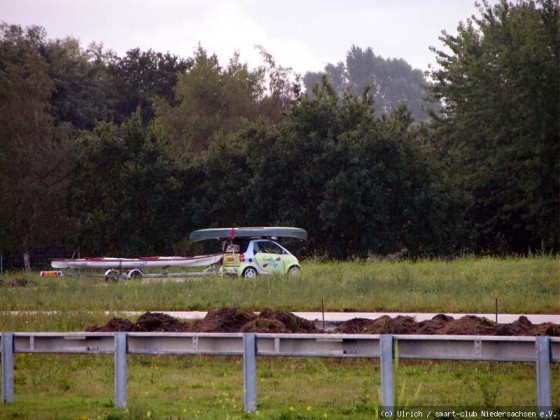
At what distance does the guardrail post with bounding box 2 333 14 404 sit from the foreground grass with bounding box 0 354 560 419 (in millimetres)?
179

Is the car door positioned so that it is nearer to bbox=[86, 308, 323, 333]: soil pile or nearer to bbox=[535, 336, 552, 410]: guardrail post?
bbox=[86, 308, 323, 333]: soil pile

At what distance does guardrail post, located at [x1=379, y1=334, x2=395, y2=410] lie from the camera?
396 inches

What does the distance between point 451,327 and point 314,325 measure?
3.07 metres

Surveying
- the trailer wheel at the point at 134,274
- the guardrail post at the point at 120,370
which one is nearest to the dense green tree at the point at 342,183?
the trailer wheel at the point at 134,274

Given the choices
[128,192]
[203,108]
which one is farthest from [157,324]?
[203,108]

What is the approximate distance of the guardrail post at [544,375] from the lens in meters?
9.51

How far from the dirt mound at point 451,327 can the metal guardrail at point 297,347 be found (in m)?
5.35

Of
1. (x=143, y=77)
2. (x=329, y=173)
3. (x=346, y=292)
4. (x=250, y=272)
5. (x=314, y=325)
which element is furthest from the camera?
(x=143, y=77)

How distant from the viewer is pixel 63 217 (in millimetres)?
55469

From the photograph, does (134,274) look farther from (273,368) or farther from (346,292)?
(273,368)

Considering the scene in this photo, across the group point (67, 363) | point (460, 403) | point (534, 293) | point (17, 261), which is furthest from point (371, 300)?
point (17, 261)

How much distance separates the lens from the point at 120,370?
11539mm

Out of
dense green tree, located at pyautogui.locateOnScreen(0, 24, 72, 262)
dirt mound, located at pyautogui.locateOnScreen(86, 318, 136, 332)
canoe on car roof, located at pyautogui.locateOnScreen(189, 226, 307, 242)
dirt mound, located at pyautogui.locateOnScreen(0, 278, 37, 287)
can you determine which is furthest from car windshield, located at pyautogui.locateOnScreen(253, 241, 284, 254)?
dense green tree, located at pyautogui.locateOnScreen(0, 24, 72, 262)

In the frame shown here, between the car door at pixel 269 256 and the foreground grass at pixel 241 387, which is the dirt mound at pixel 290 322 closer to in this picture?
the foreground grass at pixel 241 387
